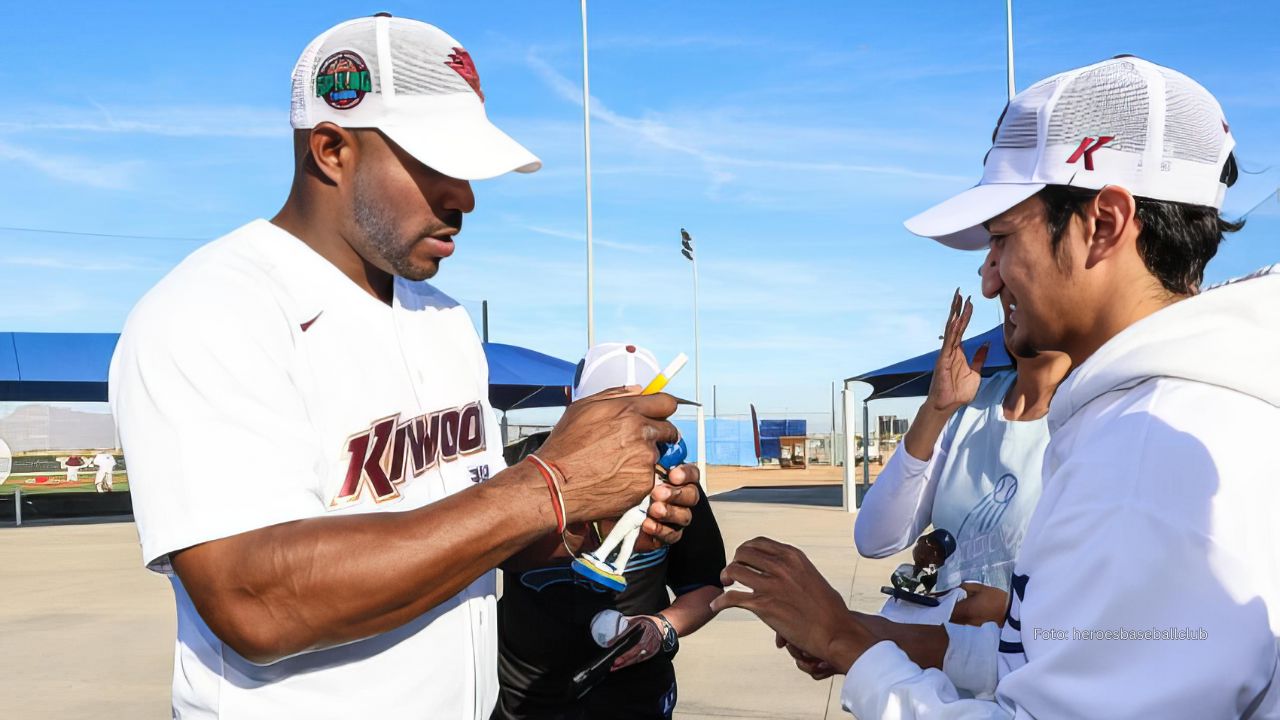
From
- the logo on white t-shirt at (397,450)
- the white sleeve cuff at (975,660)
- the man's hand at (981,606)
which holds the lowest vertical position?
the white sleeve cuff at (975,660)

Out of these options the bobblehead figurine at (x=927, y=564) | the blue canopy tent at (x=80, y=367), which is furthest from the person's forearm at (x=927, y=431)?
the blue canopy tent at (x=80, y=367)

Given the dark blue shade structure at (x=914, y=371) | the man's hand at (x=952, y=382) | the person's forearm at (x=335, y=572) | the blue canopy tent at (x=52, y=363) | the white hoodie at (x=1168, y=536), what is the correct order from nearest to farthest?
the white hoodie at (x=1168, y=536) < the person's forearm at (x=335, y=572) < the man's hand at (x=952, y=382) < the dark blue shade structure at (x=914, y=371) < the blue canopy tent at (x=52, y=363)

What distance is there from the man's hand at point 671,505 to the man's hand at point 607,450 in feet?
1.52

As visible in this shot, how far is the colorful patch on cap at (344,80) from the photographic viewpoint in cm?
189

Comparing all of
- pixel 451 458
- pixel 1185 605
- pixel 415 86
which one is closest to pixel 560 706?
pixel 451 458

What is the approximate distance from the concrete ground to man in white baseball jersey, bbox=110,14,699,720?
4.30m

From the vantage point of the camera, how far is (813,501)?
22828mm

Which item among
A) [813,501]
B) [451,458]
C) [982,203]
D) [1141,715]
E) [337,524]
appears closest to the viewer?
[1141,715]

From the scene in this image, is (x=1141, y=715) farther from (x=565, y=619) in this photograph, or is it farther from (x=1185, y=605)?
(x=565, y=619)

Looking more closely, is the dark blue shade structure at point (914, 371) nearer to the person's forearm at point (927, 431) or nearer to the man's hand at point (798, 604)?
the person's forearm at point (927, 431)

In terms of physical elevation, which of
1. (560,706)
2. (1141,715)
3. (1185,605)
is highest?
(1185,605)

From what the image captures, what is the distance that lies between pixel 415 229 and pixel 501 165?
21 centimetres

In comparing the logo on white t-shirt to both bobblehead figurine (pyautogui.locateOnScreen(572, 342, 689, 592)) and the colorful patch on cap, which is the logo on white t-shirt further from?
the colorful patch on cap

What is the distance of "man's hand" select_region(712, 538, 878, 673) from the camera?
2074 mm
